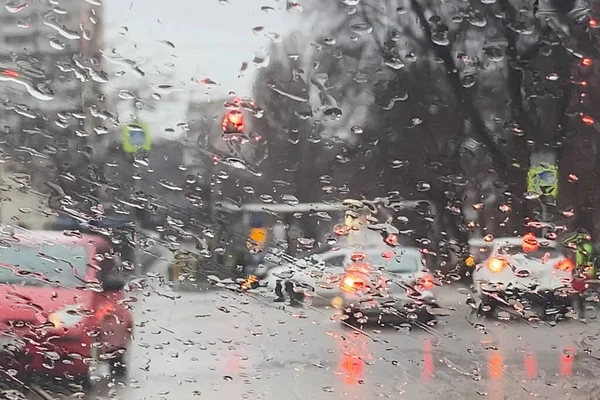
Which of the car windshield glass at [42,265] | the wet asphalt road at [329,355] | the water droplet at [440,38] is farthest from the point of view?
the water droplet at [440,38]

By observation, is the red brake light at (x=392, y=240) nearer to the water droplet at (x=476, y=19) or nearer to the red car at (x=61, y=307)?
the water droplet at (x=476, y=19)

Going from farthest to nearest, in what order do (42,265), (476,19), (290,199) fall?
(476,19), (290,199), (42,265)

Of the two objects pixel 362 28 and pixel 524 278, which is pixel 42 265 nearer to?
pixel 362 28

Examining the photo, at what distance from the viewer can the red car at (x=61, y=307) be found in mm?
4613

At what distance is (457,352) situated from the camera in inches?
202

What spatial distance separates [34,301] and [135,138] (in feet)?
5.57

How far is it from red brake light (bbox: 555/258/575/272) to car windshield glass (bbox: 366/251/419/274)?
1.01 metres

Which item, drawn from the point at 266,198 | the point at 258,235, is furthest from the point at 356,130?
the point at 258,235

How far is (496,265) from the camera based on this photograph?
5.64m

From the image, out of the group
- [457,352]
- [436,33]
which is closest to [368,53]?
[436,33]

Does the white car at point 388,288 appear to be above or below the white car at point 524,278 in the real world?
below

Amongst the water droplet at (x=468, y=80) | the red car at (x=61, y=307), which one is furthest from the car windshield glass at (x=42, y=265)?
the water droplet at (x=468, y=80)

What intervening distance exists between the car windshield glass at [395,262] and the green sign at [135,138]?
196 centimetres

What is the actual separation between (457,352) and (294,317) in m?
1.16
